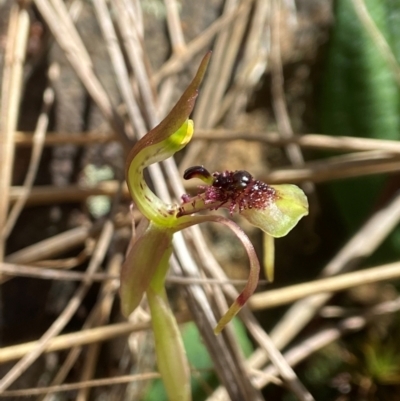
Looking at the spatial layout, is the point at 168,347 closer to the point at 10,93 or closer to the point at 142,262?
the point at 142,262

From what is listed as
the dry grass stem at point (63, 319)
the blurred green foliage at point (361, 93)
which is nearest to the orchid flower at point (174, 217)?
the dry grass stem at point (63, 319)

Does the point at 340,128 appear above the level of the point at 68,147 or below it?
below

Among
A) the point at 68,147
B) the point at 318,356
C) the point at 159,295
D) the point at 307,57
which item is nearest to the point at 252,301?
the point at 159,295

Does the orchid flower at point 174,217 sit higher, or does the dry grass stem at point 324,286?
the orchid flower at point 174,217

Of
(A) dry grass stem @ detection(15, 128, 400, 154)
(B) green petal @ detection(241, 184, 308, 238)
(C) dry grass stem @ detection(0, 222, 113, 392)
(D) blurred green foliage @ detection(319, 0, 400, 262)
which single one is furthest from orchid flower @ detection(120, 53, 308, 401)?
(D) blurred green foliage @ detection(319, 0, 400, 262)

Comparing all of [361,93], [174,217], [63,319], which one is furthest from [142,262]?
[361,93]

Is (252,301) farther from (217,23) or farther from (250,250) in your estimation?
(217,23)

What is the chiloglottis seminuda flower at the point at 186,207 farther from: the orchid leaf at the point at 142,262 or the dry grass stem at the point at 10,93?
the dry grass stem at the point at 10,93

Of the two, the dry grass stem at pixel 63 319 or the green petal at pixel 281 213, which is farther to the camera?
the dry grass stem at pixel 63 319
